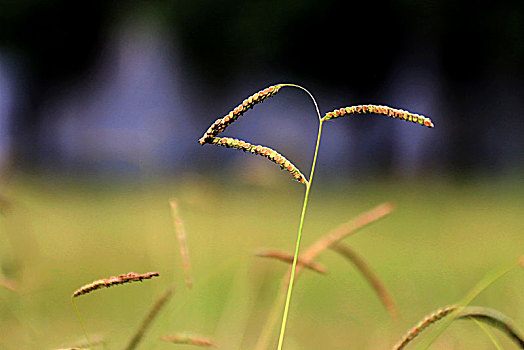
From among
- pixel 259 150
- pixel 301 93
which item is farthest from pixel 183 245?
pixel 301 93

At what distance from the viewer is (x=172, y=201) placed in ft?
2.36

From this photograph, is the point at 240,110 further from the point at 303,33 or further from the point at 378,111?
the point at 303,33

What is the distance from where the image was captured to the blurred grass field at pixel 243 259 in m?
1.01

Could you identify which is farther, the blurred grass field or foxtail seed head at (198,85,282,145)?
the blurred grass field

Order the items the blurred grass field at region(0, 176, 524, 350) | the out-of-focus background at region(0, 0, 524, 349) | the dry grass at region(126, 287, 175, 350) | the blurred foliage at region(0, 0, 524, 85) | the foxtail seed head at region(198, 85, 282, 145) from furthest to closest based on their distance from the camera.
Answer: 1. the blurred foliage at region(0, 0, 524, 85)
2. the out-of-focus background at region(0, 0, 524, 349)
3. the blurred grass field at region(0, 176, 524, 350)
4. the dry grass at region(126, 287, 175, 350)
5. the foxtail seed head at region(198, 85, 282, 145)

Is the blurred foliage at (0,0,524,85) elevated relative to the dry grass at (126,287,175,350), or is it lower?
elevated

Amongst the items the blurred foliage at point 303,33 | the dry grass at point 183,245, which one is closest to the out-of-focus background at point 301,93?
the blurred foliage at point 303,33

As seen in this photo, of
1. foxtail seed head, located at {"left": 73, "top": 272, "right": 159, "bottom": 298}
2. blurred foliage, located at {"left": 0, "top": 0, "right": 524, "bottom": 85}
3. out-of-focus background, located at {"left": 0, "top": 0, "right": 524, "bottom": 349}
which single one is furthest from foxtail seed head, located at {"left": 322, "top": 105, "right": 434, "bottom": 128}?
blurred foliage, located at {"left": 0, "top": 0, "right": 524, "bottom": 85}

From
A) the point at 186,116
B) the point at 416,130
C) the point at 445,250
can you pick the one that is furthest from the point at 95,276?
the point at 186,116

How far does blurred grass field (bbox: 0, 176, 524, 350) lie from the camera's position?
1.01 metres

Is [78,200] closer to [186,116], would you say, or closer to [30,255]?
[186,116]

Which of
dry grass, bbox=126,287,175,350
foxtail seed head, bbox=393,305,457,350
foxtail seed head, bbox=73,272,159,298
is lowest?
dry grass, bbox=126,287,175,350

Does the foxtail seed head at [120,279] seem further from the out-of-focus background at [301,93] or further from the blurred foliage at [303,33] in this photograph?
the blurred foliage at [303,33]

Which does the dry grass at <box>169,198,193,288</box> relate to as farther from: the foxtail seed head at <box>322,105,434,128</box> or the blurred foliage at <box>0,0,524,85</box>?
the blurred foliage at <box>0,0,524,85</box>
